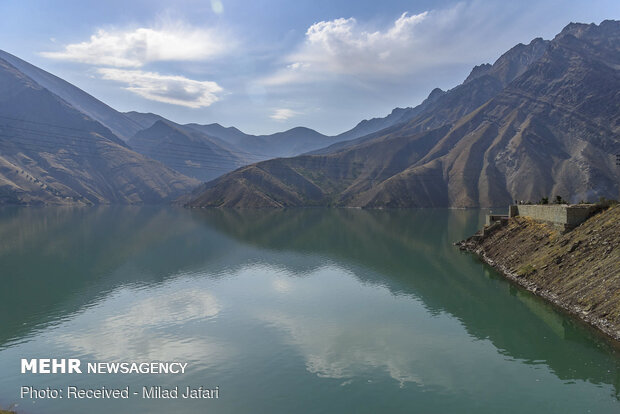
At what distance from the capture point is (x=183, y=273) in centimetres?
7006

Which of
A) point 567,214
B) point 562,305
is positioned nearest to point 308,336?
point 562,305

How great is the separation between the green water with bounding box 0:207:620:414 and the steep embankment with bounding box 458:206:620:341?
7.01 ft

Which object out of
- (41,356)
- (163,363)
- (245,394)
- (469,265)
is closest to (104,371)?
(163,363)

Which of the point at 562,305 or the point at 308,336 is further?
the point at 562,305

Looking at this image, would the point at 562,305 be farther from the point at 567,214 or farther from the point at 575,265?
the point at 567,214

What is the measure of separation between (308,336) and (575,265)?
33.6 metres

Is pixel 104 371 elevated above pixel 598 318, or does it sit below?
below

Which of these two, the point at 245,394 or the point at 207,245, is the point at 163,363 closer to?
the point at 245,394

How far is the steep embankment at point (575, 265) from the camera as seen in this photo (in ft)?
125

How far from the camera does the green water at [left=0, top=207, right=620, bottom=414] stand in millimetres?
25844

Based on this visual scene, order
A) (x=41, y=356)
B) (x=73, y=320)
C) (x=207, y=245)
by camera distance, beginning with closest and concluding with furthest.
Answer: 1. (x=41, y=356)
2. (x=73, y=320)
3. (x=207, y=245)

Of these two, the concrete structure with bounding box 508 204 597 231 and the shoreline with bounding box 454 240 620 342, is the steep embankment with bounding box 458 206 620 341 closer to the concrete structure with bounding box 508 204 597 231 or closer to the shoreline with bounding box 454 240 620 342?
the shoreline with bounding box 454 240 620 342

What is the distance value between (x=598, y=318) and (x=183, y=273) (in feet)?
195

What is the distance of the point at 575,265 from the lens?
4725cm
